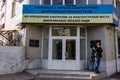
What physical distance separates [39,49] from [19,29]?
2.36 m

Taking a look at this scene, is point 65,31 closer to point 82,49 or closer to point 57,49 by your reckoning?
point 57,49

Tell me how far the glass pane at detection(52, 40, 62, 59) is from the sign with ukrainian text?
1652 mm

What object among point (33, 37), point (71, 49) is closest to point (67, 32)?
point (71, 49)

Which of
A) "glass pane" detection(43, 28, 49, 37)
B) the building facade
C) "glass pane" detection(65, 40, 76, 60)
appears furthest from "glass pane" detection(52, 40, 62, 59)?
"glass pane" detection(43, 28, 49, 37)

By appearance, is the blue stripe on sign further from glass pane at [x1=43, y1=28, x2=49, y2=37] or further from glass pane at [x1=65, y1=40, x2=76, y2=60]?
glass pane at [x1=65, y1=40, x2=76, y2=60]

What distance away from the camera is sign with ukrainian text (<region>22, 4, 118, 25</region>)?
1242 cm

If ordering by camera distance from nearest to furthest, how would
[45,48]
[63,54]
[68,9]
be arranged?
[68,9] → [63,54] → [45,48]

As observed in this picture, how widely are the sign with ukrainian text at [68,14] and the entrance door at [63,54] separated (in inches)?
62.3

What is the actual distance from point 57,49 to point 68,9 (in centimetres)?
301

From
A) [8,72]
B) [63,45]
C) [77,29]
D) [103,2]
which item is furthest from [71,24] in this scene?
[8,72]

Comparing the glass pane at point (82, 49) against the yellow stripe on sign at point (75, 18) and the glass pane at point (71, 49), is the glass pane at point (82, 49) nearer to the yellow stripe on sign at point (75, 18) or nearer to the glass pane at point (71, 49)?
the glass pane at point (71, 49)

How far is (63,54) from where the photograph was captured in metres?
13.2

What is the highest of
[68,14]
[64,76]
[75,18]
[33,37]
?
[68,14]

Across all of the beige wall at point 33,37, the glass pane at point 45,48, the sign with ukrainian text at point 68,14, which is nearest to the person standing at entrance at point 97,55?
the sign with ukrainian text at point 68,14
